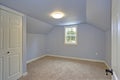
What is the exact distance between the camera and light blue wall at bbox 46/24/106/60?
5207mm

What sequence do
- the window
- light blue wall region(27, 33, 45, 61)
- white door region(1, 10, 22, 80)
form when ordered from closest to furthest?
white door region(1, 10, 22, 80) → light blue wall region(27, 33, 45, 61) → the window

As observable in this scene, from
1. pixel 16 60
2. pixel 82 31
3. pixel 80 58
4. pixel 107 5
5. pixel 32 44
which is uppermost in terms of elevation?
pixel 107 5

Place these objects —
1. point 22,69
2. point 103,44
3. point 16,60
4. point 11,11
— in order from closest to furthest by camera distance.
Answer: point 11,11, point 16,60, point 22,69, point 103,44

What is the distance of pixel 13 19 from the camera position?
9.46ft

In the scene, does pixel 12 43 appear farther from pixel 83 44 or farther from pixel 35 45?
pixel 83 44

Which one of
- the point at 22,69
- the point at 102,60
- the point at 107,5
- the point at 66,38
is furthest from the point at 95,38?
the point at 22,69

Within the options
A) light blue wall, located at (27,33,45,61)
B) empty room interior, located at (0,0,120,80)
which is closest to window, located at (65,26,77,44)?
empty room interior, located at (0,0,120,80)

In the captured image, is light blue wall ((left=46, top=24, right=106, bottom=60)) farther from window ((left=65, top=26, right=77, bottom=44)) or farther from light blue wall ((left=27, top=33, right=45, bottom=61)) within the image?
light blue wall ((left=27, top=33, right=45, bottom=61))

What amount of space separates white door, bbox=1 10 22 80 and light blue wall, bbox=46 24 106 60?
3.32 metres

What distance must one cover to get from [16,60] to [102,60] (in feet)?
13.5

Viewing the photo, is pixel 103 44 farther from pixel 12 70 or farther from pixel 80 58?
pixel 12 70

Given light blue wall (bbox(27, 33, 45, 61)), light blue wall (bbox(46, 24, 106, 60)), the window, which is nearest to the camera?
light blue wall (bbox(27, 33, 45, 61))

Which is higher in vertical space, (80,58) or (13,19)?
(13,19)

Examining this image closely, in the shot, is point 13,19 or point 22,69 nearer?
point 13,19
